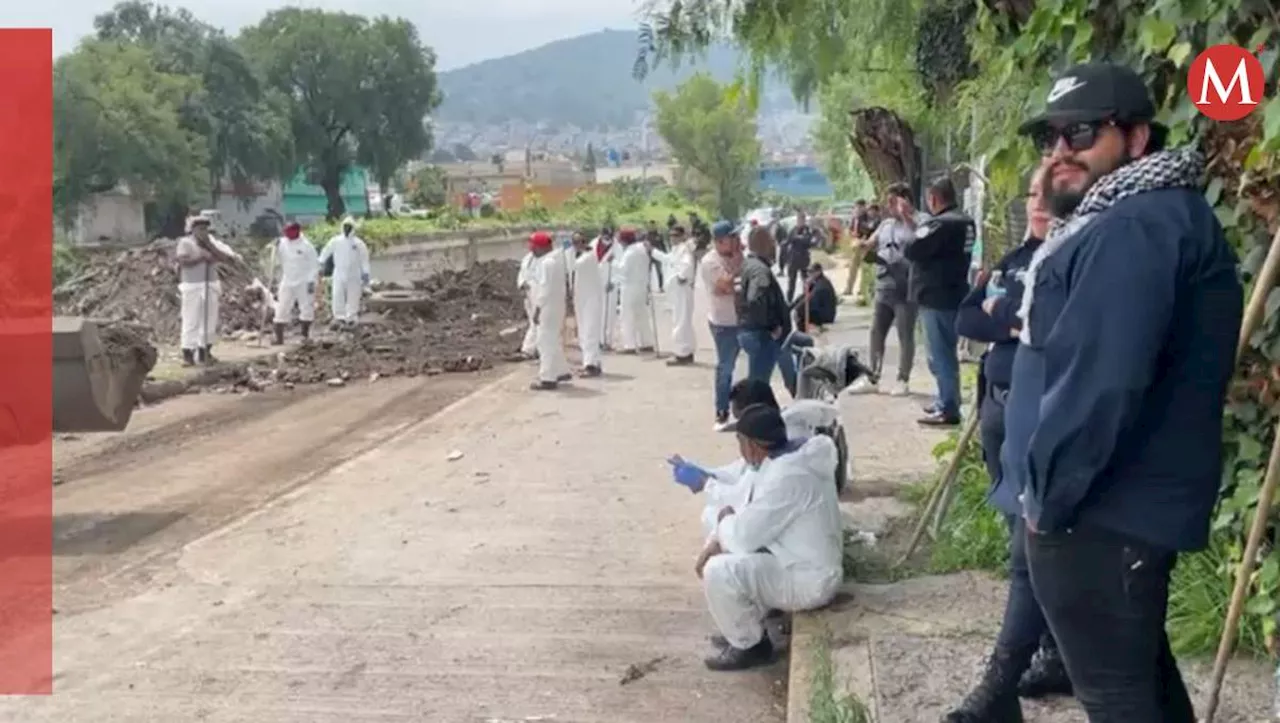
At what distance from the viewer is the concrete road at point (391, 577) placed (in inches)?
230

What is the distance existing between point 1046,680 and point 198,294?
1559 centimetres

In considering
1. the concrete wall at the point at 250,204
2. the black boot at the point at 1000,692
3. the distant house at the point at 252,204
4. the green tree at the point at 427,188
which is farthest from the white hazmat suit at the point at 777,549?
the concrete wall at the point at 250,204

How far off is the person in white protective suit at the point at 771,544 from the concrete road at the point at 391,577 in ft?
0.77

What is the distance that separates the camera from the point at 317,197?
8306 centimetres

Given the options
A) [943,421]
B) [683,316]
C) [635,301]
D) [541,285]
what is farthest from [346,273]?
[943,421]

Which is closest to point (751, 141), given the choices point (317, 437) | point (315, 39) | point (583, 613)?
point (315, 39)

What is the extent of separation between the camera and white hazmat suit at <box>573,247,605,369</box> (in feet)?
56.6

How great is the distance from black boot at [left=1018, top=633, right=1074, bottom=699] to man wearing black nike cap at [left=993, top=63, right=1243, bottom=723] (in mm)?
1593

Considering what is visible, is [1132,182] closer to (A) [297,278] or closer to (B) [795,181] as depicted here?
(A) [297,278]

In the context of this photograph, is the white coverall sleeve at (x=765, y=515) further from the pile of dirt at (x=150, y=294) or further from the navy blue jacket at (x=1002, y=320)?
the pile of dirt at (x=150, y=294)

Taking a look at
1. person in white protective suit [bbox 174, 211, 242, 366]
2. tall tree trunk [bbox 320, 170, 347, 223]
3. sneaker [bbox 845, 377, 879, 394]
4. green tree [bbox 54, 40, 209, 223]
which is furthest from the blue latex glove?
tall tree trunk [bbox 320, 170, 347, 223]

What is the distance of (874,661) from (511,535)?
3.68 m

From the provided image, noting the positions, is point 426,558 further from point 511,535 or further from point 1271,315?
point 1271,315

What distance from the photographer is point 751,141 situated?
84.0 m
